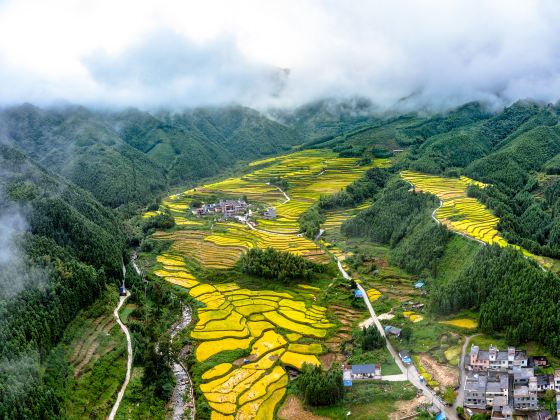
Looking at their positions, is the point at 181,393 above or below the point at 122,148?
below

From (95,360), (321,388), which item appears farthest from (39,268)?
(321,388)

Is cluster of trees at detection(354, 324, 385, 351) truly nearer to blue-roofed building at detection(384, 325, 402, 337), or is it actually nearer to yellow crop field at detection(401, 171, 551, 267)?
blue-roofed building at detection(384, 325, 402, 337)

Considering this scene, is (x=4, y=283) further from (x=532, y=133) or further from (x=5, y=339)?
(x=532, y=133)

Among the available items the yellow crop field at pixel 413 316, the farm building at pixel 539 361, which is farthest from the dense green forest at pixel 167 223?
the yellow crop field at pixel 413 316

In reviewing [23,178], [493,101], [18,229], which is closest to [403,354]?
[18,229]

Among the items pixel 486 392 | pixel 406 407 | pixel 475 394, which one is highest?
pixel 486 392

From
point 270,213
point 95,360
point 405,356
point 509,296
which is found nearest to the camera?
point 405,356

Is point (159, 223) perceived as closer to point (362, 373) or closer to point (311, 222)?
point (311, 222)
